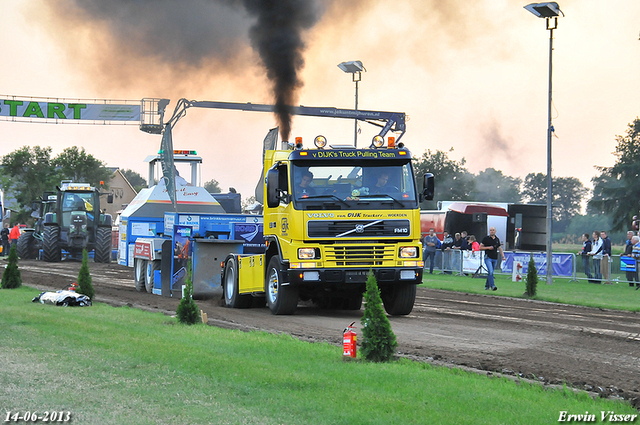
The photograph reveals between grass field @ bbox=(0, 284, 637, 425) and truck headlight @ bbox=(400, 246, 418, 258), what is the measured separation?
411cm

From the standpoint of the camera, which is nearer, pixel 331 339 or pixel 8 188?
pixel 331 339

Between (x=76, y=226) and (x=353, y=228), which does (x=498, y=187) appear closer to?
(x=76, y=226)

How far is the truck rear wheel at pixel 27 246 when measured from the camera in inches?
1535

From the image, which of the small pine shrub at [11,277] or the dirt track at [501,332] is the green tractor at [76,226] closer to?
the dirt track at [501,332]

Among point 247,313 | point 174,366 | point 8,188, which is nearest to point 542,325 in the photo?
point 247,313

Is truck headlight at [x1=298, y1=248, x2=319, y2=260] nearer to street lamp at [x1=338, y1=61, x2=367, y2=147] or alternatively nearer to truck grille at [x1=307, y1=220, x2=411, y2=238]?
truck grille at [x1=307, y1=220, x2=411, y2=238]

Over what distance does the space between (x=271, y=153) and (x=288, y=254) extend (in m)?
2.74

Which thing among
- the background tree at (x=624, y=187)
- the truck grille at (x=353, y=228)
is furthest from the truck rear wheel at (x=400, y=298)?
the background tree at (x=624, y=187)

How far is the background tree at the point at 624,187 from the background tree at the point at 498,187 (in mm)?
22856

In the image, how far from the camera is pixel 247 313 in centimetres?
1538

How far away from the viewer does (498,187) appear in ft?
368

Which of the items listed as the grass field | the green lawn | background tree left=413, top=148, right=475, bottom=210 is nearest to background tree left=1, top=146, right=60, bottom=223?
background tree left=413, top=148, right=475, bottom=210

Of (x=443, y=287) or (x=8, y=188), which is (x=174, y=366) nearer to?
(x=443, y=287)

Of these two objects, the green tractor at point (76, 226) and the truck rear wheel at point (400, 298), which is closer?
the truck rear wheel at point (400, 298)
